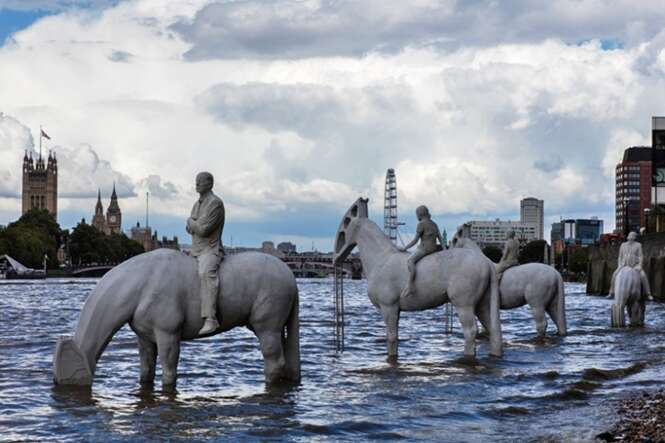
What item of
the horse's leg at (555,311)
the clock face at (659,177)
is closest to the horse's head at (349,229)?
the horse's leg at (555,311)

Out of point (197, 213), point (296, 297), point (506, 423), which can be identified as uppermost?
point (197, 213)

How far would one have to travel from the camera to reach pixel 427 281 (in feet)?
72.5

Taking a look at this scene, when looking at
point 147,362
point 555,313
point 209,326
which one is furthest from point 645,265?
point 209,326

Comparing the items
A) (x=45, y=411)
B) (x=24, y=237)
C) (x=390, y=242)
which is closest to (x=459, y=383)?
(x=390, y=242)

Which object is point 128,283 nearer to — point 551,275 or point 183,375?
point 183,375

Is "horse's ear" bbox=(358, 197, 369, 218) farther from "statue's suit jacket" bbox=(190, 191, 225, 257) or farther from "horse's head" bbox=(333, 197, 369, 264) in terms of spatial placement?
"statue's suit jacket" bbox=(190, 191, 225, 257)

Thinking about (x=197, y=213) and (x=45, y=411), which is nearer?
(x=45, y=411)

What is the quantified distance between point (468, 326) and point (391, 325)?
1444 millimetres

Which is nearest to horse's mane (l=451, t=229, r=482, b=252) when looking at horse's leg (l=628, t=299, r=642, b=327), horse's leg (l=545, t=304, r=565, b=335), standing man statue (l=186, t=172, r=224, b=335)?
horse's leg (l=545, t=304, r=565, b=335)

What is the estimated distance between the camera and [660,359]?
75.2ft

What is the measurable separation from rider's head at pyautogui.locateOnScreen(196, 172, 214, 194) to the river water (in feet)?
9.41

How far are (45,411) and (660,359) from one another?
11926 mm

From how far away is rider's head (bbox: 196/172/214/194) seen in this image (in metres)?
17.5

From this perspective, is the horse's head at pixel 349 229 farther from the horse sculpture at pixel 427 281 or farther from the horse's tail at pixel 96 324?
the horse's tail at pixel 96 324
